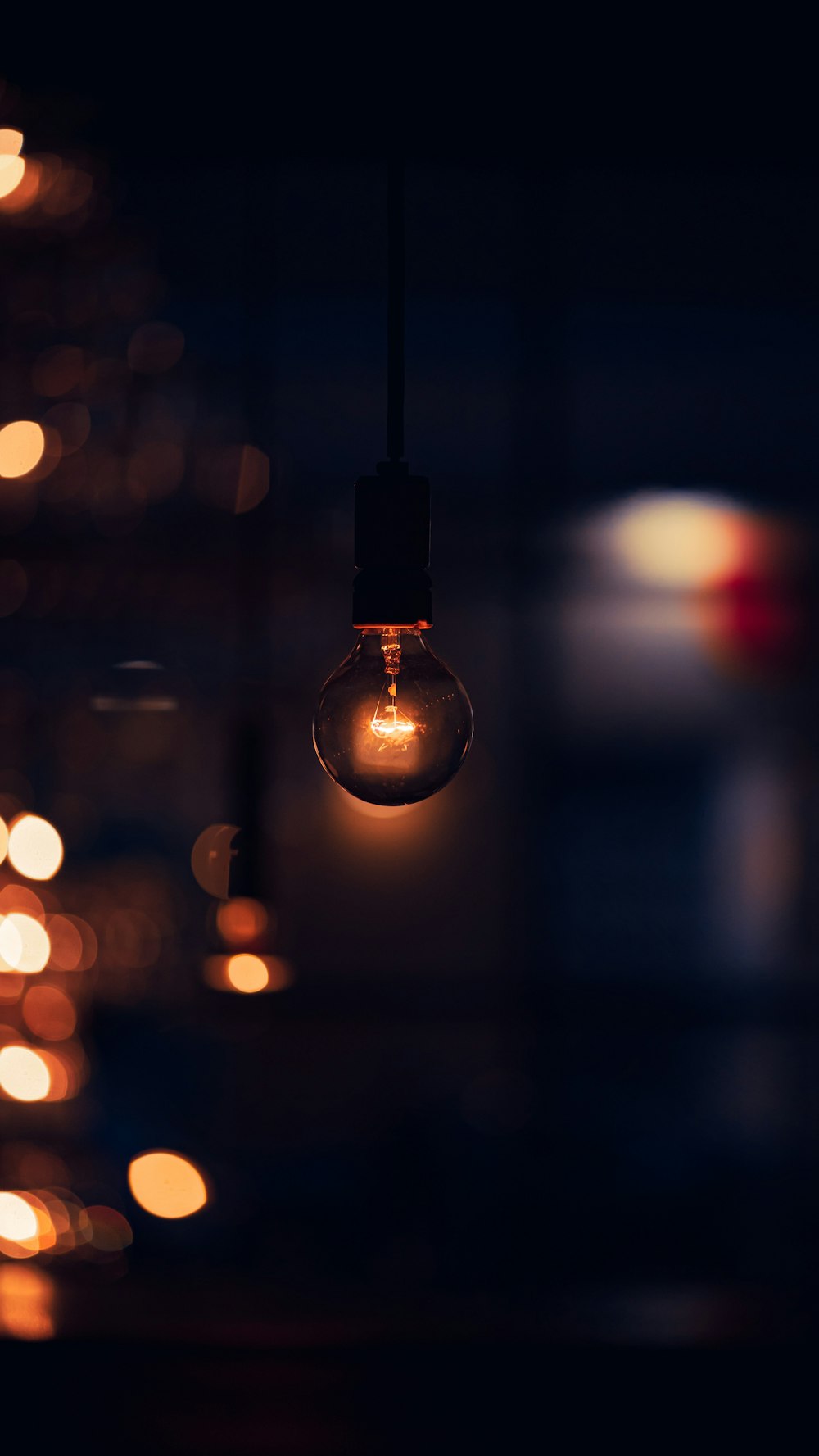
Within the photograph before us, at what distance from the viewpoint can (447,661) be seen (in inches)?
126

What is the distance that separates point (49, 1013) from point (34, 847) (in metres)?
0.47

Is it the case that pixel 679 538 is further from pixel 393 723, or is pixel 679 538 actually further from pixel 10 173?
pixel 393 723

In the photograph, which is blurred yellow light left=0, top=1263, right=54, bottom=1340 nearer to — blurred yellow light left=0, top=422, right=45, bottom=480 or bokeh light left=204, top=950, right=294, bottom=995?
bokeh light left=204, top=950, right=294, bottom=995

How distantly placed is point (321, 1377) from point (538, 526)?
92.7 inches

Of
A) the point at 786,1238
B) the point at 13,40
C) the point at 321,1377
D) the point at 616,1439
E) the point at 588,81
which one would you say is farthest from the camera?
the point at 786,1238

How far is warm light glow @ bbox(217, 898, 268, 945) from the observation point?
3281mm

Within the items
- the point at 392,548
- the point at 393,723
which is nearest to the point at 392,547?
the point at 392,548

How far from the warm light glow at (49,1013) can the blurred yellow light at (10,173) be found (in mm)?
2194

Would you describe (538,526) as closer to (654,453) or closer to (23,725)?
(654,453)

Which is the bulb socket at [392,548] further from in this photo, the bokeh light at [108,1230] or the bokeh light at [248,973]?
the bokeh light at [108,1230]

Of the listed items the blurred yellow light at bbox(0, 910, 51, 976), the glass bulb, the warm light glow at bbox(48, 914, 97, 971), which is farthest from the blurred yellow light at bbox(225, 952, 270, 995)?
the glass bulb

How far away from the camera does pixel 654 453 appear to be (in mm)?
3291

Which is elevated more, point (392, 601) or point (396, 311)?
point (396, 311)

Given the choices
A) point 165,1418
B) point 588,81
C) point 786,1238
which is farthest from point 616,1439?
point 588,81
